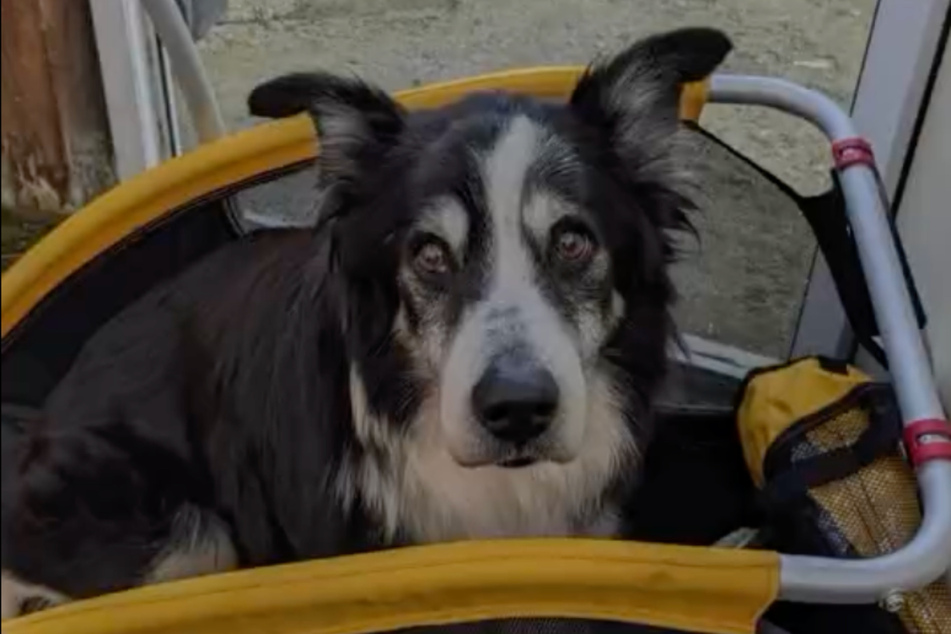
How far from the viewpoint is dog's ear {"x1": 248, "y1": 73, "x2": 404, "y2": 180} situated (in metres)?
1.36

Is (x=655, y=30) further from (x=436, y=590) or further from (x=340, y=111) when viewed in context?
(x=436, y=590)

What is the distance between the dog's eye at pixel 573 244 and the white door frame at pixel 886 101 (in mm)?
488

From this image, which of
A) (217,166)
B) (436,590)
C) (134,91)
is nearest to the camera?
(436,590)

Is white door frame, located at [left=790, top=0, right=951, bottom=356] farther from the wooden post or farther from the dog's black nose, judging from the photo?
the wooden post

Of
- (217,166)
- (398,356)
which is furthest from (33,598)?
(217,166)

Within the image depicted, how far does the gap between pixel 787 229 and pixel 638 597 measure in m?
0.70

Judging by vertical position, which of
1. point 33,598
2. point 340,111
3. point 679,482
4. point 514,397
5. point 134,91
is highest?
point 340,111

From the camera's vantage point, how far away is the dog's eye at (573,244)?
1300 mm

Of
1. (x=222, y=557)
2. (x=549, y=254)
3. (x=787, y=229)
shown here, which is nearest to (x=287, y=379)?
(x=222, y=557)

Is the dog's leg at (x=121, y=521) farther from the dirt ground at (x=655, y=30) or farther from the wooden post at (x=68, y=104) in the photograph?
the dirt ground at (x=655, y=30)

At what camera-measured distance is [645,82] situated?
1358 millimetres

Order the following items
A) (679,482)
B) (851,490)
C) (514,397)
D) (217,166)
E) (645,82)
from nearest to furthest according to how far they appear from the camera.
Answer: (514,397) < (645,82) < (851,490) < (217,166) < (679,482)

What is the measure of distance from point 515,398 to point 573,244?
0.54 feet

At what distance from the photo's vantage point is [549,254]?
4.25 ft
